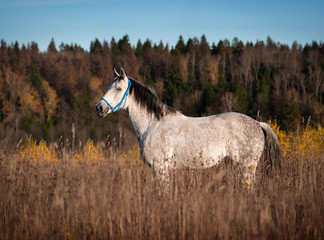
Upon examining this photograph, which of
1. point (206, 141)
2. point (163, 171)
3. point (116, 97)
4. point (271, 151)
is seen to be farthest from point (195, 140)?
point (116, 97)

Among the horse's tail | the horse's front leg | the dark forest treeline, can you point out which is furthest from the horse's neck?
the dark forest treeline

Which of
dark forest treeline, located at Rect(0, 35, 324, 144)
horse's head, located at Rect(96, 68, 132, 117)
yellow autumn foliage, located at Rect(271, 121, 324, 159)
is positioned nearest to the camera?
horse's head, located at Rect(96, 68, 132, 117)

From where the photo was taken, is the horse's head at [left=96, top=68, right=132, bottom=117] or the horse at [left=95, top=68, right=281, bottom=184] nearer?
the horse at [left=95, top=68, right=281, bottom=184]

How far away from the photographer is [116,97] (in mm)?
5695

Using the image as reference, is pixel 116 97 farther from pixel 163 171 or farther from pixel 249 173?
pixel 249 173

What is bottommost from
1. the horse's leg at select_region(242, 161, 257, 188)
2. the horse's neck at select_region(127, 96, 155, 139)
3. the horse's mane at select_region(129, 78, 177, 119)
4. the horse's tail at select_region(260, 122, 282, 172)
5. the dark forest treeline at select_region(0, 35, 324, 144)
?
the horse's leg at select_region(242, 161, 257, 188)

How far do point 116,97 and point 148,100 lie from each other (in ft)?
2.06

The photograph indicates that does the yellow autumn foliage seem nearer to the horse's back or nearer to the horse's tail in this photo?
the horse's tail

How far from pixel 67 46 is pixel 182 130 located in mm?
160276

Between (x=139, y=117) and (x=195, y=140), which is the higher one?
(x=139, y=117)

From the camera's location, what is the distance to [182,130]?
5480mm

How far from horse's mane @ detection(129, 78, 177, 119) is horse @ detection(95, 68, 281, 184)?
2 cm

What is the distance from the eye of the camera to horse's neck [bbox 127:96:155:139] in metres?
5.79

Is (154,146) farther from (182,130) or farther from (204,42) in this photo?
(204,42)
